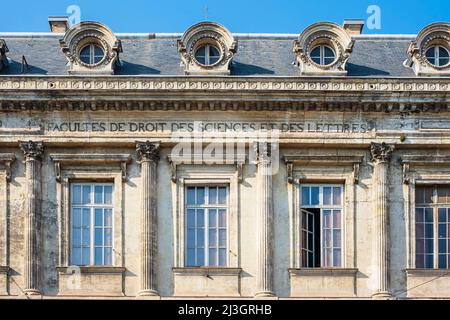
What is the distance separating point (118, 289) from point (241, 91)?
6.17 metres

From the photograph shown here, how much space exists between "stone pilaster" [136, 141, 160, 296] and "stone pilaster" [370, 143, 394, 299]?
582cm

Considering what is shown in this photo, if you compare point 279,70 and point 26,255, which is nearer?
point 26,255

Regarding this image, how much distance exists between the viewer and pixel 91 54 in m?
36.4

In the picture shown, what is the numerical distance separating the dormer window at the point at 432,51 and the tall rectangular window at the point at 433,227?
3.21 meters

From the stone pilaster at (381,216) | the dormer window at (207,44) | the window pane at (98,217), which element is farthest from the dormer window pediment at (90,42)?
the stone pilaster at (381,216)

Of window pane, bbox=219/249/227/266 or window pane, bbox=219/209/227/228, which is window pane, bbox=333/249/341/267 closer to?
window pane, bbox=219/249/227/266

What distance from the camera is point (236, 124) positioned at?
3566 cm

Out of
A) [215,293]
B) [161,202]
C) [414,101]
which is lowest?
[215,293]

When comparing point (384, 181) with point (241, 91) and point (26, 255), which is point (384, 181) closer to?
point (241, 91)

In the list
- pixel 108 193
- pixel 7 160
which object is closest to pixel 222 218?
pixel 108 193

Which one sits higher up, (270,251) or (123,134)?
(123,134)

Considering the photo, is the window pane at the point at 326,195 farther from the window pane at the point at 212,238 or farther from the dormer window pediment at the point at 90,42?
the dormer window pediment at the point at 90,42

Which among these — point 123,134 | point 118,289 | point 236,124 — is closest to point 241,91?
point 236,124

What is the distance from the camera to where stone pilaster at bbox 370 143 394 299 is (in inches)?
1367
